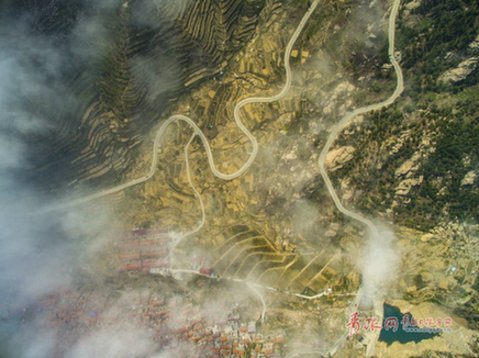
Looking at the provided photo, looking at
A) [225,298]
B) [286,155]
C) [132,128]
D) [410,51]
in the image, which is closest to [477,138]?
[410,51]

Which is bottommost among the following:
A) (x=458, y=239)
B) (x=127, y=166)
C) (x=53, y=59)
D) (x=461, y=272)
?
(x=461, y=272)

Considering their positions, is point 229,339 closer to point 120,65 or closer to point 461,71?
point 120,65

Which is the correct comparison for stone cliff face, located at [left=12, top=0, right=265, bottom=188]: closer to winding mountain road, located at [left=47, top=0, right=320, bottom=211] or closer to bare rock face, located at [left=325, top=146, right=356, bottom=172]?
winding mountain road, located at [left=47, top=0, right=320, bottom=211]

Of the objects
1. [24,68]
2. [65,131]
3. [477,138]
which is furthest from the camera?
[65,131]

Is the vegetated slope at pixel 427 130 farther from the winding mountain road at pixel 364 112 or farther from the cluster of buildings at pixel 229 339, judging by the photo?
the cluster of buildings at pixel 229 339

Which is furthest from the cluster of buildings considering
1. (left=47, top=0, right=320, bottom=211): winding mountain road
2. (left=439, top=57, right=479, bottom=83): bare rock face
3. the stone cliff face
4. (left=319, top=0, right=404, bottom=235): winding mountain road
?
(left=439, top=57, right=479, bottom=83): bare rock face

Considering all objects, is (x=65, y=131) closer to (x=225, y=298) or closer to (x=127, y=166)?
(x=127, y=166)
